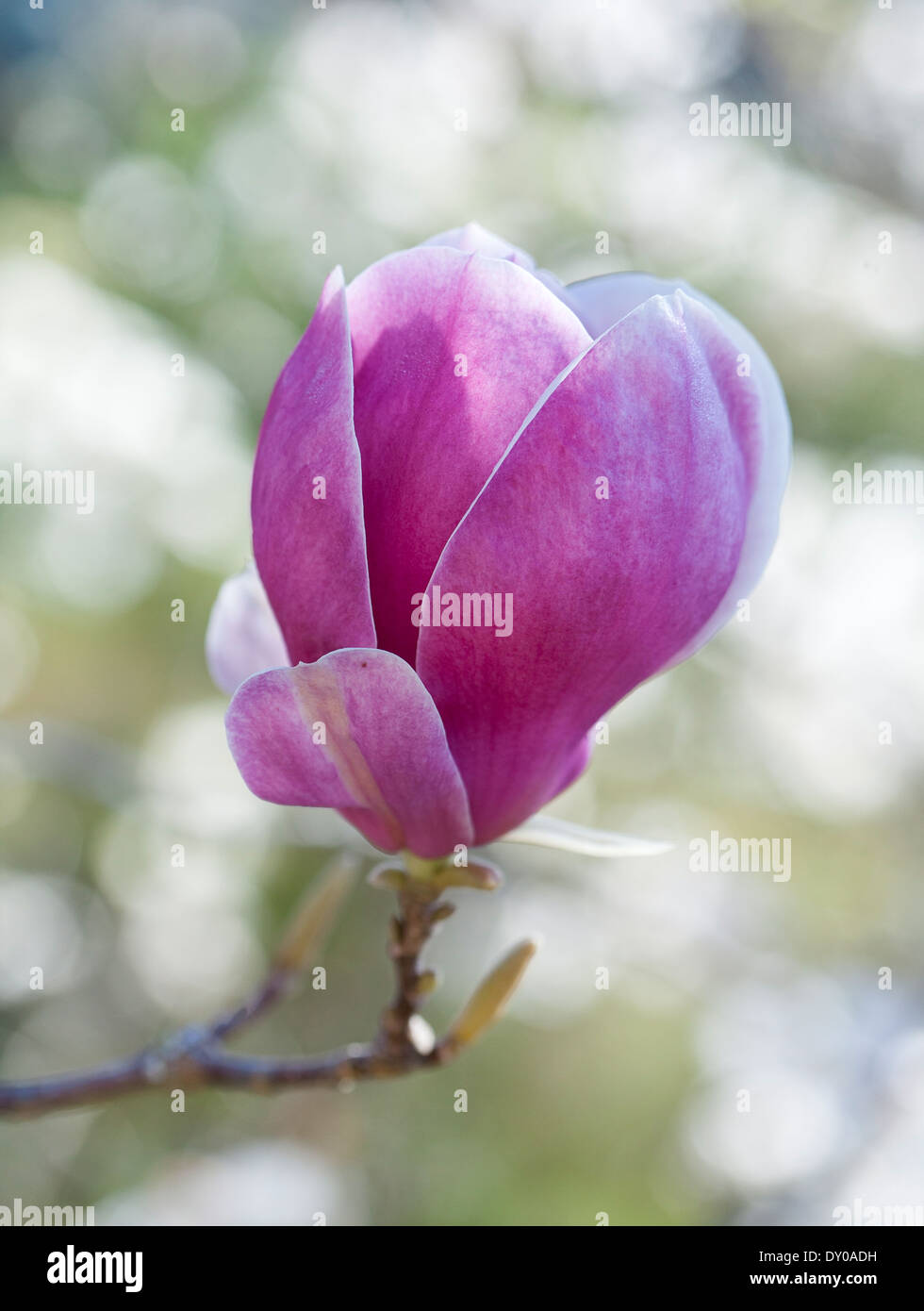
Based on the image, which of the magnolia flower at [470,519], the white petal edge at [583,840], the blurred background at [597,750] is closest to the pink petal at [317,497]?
the magnolia flower at [470,519]

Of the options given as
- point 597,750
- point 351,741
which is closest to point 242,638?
point 351,741

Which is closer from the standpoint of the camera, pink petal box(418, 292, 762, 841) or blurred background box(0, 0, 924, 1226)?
pink petal box(418, 292, 762, 841)

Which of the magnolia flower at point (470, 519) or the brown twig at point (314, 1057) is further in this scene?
the brown twig at point (314, 1057)

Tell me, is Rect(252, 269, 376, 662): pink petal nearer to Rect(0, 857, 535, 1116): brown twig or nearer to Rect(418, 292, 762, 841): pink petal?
Rect(418, 292, 762, 841): pink petal

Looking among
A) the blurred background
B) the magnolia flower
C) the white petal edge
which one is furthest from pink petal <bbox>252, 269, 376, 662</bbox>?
the blurred background

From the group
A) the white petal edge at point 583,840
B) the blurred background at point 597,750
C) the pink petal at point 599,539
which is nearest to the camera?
the pink petal at point 599,539

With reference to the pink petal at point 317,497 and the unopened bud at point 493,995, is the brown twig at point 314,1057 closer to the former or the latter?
the unopened bud at point 493,995

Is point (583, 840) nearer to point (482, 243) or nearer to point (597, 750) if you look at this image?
point (482, 243)
